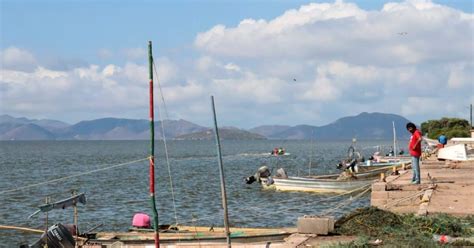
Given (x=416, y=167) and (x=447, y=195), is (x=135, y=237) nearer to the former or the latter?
(x=447, y=195)

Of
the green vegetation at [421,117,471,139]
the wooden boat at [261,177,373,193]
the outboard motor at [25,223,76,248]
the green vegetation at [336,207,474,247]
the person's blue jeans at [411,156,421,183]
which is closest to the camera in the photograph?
the green vegetation at [336,207,474,247]

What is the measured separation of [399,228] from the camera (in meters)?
14.0

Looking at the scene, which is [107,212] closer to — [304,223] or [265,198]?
[265,198]

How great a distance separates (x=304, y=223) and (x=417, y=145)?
352 inches

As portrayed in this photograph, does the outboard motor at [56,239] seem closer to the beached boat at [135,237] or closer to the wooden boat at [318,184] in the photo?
the beached boat at [135,237]

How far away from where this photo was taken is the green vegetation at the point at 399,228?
12.6 m

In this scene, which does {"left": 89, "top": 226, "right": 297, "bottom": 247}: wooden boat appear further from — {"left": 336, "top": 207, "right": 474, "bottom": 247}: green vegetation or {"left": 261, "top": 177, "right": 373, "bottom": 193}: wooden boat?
{"left": 261, "top": 177, "right": 373, "bottom": 193}: wooden boat

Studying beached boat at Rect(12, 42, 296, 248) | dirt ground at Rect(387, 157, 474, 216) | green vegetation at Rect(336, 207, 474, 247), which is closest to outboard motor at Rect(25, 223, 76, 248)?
beached boat at Rect(12, 42, 296, 248)

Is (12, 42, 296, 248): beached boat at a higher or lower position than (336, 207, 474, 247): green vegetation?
lower

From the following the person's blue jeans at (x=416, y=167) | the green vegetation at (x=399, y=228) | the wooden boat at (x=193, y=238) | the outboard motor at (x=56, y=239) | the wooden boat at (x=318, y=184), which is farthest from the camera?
the wooden boat at (x=318, y=184)

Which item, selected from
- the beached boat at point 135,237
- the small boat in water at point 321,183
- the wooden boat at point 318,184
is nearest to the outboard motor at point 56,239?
the beached boat at point 135,237

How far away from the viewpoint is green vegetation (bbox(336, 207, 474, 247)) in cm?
1264

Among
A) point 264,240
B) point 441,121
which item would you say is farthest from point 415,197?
point 441,121

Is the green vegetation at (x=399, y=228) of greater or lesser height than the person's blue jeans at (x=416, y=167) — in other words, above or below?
below
